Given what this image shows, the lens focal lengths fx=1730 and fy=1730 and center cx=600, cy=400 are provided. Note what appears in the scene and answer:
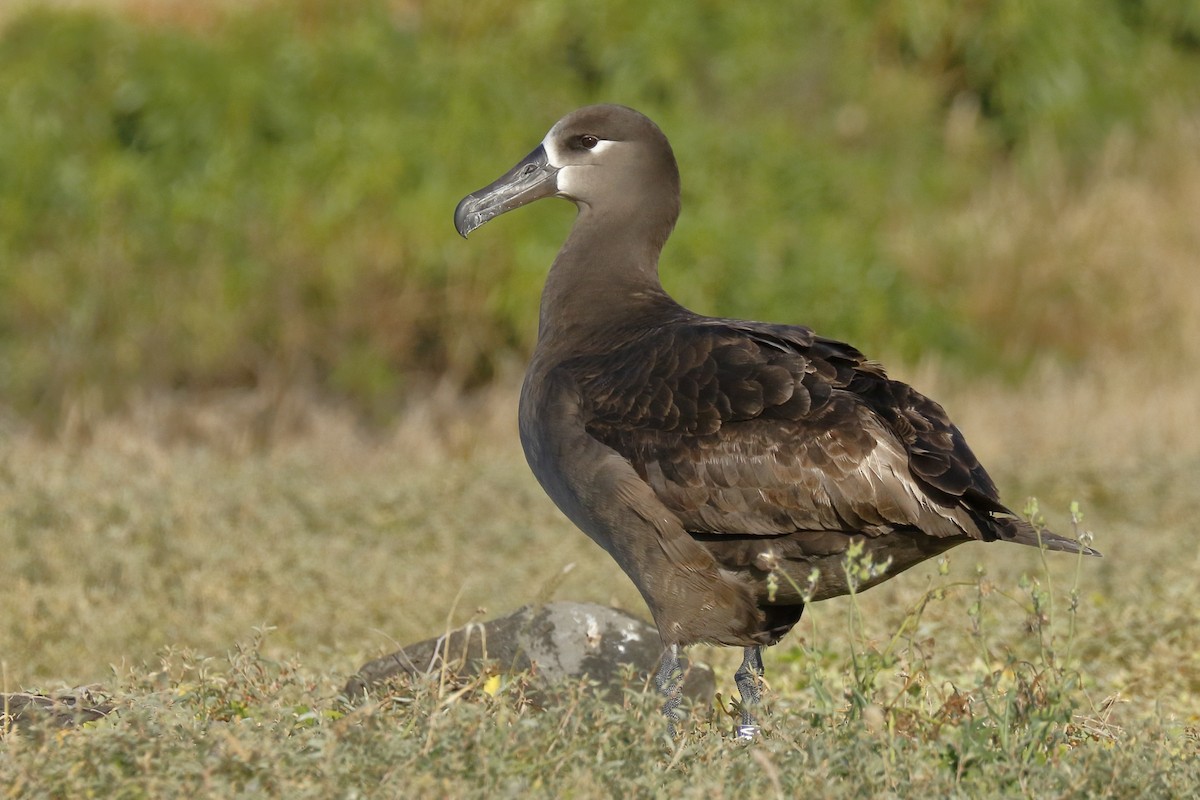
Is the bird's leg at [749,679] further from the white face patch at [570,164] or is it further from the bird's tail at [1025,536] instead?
the white face patch at [570,164]

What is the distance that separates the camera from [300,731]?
379 cm

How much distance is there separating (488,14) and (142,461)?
8.97 meters

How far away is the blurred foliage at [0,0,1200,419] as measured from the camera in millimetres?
12555

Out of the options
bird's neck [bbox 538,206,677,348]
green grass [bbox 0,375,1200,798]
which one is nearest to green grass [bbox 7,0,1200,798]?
green grass [bbox 0,375,1200,798]

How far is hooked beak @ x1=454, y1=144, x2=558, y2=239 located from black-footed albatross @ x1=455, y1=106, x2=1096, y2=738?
3.03 ft

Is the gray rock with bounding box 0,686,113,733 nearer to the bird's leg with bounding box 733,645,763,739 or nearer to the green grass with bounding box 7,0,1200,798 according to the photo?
the green grass with bounding box 7,0,1200,798

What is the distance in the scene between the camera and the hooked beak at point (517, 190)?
5742 millimetres

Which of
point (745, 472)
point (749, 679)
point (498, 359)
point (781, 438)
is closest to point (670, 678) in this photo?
point (749, 679)

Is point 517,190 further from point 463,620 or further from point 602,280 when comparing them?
point 463,620

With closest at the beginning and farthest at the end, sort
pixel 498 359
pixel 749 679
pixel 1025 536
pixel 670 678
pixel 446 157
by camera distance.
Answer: pixel 1025 536 < pixel 670 678 < pixel 749 679 < pixel 498 359 < pixel 446 157

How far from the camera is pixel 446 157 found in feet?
46.4

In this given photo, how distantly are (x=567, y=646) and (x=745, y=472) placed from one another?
113cm

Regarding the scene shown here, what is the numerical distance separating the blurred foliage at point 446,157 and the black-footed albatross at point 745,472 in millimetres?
7704

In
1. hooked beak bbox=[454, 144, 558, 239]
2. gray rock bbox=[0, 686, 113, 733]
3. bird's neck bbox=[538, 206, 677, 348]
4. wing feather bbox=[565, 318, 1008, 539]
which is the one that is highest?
hooked beak bbox=[454, 144, 558, 239]
